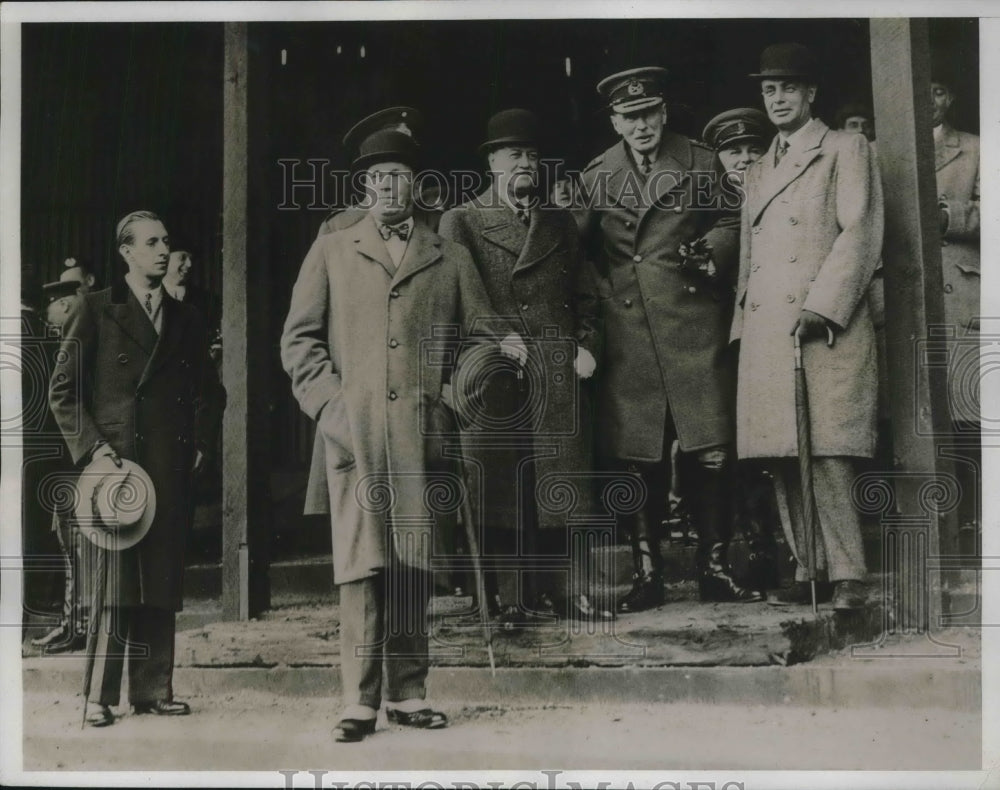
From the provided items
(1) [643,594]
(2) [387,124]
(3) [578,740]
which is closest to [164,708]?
(3) [578,740]

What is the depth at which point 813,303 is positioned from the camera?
5.89m

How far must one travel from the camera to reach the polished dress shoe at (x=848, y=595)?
19.5 ft

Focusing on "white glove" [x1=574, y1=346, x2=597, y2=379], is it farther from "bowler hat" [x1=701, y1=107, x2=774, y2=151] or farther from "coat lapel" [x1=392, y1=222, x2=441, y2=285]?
"bowler hat" [x1=701, y1=107, x2=774, y2=151]

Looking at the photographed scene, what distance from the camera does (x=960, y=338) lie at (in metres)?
6.06

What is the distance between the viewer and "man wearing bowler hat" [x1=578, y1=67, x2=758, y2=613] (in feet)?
19.5

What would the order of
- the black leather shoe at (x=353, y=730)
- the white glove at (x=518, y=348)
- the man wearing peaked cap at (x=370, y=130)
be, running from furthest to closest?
the man wearing peaked cap at (x=370, y=130), the white glove at (x=518, y=348), the black leather shoe at (x=353, y=730)

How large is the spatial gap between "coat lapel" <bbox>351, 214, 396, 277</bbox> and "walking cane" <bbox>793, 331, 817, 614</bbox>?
7.42 ft

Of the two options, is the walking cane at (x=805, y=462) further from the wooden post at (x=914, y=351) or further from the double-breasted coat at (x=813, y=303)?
the wooden post at (x=914, y=351)

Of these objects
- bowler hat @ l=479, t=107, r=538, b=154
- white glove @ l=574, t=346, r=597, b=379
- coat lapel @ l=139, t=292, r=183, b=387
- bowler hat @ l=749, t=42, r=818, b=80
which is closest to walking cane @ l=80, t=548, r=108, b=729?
coat lapel @ l=139, t=292, r=183, b=387

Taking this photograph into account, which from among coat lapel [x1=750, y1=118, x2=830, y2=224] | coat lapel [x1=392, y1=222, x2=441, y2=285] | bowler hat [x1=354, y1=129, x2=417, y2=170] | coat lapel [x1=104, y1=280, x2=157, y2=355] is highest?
bowler hat [x1=354, y1=129, x2=417, y2=170]

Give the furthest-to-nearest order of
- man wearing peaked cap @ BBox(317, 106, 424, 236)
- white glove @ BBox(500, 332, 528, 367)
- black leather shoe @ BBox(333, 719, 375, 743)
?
man wearing peaked cap @ BBox(317, 106, 424, 236) → white glove @ BBox(500, 332, 528, 367) → black leather shoe @ BBox(333, 719, 375, 743)

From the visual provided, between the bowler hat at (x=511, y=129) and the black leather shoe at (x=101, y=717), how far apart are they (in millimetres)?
3721

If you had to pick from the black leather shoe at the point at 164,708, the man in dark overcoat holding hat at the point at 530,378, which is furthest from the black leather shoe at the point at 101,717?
the man in dark overcoat holding hat at the point at 530,378

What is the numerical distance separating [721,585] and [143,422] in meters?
3.31
